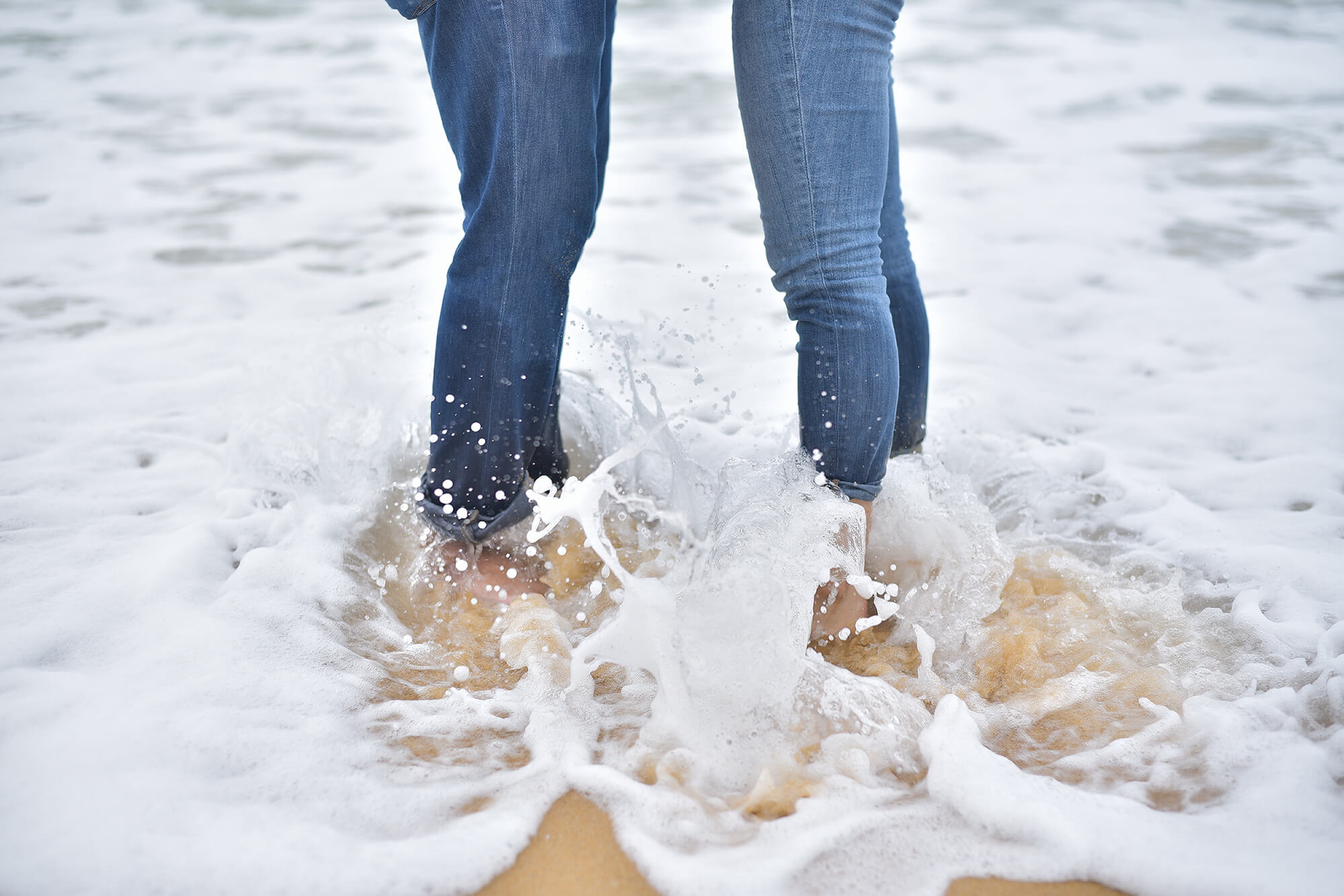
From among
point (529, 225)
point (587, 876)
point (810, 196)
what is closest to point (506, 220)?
point (529, 225)

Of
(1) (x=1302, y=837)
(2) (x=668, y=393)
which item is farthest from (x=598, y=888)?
(2) (x=668, y=393)

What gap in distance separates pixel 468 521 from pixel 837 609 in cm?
56

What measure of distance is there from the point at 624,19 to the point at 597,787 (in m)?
6.57

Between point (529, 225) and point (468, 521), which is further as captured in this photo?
point (468, 521)

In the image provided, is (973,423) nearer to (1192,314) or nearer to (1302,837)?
(1192,314)

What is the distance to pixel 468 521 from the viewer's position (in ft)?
4.81

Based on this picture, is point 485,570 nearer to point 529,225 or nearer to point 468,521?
point 468,521

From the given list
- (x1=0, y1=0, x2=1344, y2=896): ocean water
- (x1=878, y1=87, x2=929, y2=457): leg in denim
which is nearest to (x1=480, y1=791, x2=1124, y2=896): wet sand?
(x1=0, y1=0, x2=1344, y2=896): ocean water

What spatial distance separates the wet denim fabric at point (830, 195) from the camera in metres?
1.23

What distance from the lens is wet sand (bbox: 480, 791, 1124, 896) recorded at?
38.9 inches

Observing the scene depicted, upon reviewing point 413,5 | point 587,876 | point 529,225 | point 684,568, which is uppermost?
point 413,5

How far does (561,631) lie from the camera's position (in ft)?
4.70

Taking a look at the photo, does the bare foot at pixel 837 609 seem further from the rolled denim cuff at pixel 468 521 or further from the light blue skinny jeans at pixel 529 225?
the rolled denim cuff at pixel 468 521

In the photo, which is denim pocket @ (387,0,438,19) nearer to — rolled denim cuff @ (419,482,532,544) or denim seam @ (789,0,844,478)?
denim seam @ (789,0,844,478)
